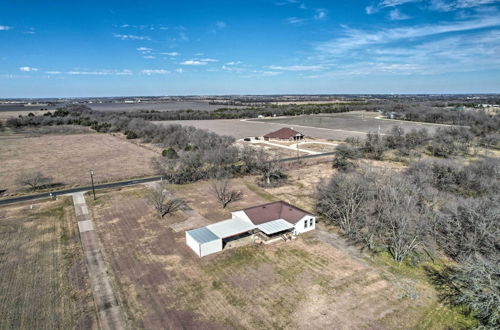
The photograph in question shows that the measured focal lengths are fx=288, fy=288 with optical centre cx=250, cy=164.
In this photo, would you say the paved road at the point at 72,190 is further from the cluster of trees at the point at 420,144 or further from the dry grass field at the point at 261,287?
the cluster of trees at the point at 420,144

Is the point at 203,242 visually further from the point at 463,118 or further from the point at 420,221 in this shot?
the point at 463,118

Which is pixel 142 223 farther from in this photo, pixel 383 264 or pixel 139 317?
pixel 383 264

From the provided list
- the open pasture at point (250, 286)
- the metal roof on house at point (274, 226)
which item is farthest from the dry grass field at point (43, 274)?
the metal roof on house at point (274, 226)

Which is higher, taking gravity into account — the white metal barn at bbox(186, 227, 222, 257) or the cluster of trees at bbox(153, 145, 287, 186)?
the cluster of trees at bbox(153, 145, 287, 186)

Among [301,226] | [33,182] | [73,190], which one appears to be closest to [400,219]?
[301,226]

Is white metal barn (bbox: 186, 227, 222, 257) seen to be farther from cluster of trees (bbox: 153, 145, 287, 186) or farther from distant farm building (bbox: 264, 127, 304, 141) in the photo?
distant farm building (bbox: 264, 127, 304, 141)

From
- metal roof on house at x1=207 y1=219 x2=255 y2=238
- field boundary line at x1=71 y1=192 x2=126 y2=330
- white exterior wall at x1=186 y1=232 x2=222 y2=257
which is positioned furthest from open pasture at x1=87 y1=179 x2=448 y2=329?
metal roof on house at x1=207 y1=219 x2=255 y2=238
